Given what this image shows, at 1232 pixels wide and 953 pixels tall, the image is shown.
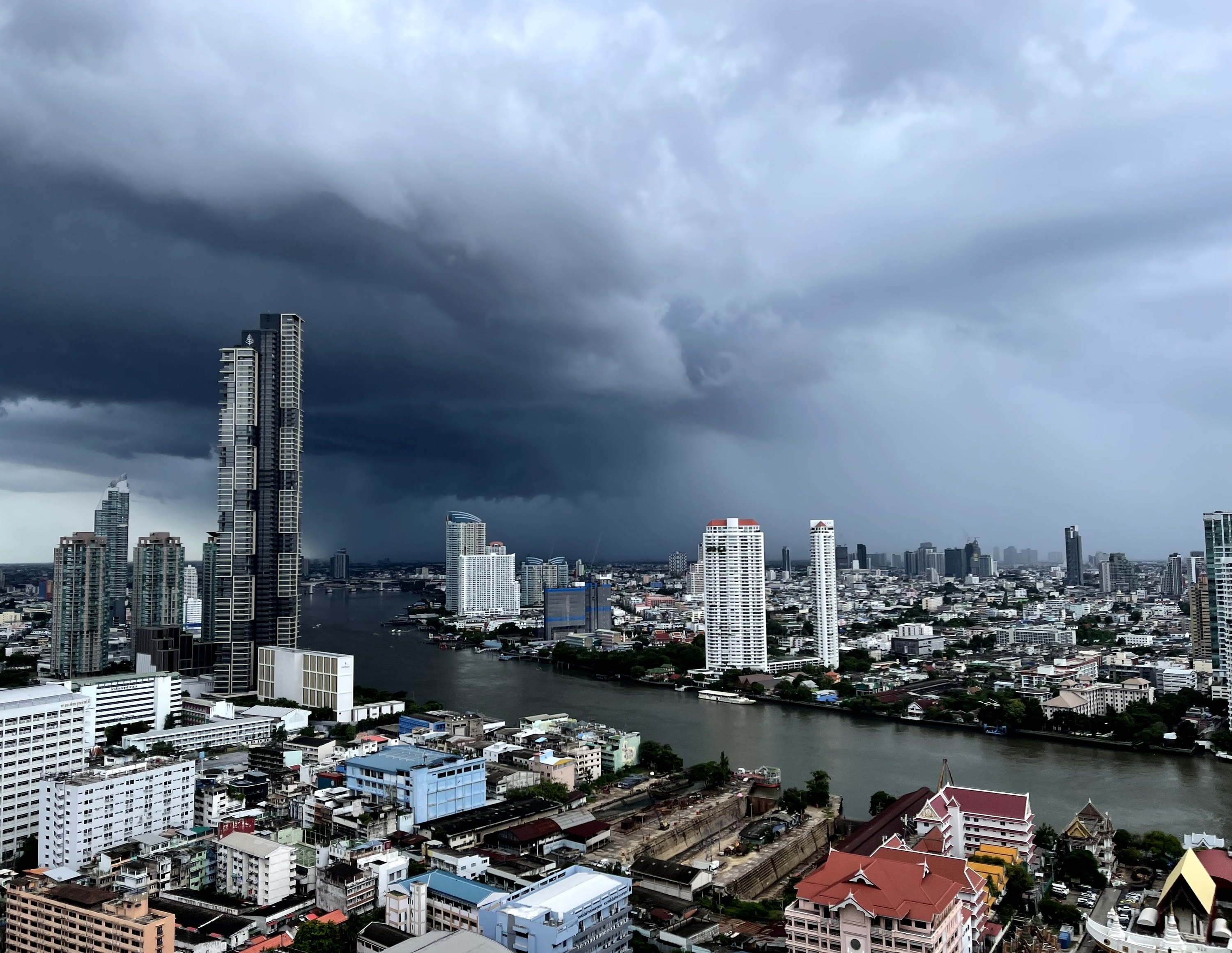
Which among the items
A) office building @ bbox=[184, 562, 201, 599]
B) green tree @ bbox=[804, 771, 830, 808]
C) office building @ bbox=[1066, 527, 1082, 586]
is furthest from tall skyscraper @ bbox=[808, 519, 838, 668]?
office building @ bbox=[1066, 527, 1082, 586]

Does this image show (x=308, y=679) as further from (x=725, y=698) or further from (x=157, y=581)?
(x=157, y=581)

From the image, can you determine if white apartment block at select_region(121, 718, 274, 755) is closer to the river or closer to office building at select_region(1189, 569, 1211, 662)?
the river

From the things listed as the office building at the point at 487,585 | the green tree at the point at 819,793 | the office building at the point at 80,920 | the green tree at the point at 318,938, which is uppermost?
the office building at the point at 487,585

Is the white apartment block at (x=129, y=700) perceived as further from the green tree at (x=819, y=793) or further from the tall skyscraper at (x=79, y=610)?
the green tree at (x=819, y=793)

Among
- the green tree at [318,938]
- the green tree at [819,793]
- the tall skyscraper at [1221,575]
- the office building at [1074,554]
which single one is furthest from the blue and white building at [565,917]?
the office building at [1074,554]

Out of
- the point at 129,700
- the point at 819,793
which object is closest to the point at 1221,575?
the point at 819,793
